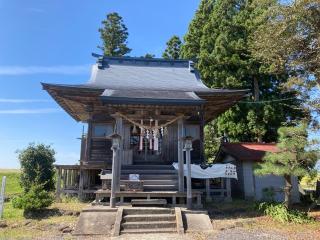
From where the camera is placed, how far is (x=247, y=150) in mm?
16469

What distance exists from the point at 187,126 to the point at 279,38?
6.10 m

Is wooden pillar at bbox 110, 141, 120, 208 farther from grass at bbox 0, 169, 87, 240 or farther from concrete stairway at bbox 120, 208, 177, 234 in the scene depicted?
grass at bbox 0, 169, 87, 240

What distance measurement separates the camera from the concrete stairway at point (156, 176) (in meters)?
12.1

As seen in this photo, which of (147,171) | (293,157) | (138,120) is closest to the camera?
(293,157)

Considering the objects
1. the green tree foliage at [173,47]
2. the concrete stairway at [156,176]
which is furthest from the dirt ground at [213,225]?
the green tree foliage at [173,47]

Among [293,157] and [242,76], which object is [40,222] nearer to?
[293,157]

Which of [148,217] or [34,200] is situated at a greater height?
[34,200]

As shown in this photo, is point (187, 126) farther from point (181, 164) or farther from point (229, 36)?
point (229, 36)

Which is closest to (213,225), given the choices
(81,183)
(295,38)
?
(81,183)

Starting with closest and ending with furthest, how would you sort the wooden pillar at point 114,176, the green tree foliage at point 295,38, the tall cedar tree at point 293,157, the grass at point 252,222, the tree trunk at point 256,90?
the grass at point 252,222
the tall cedar tree at point 293,157
the wooden pillar at point 114,176
the green tree foliage at point 295,38
the tree trunk at point 256,90

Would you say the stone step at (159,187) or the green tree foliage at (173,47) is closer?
the stone step at (159,187)

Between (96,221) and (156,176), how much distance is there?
12.1 feet

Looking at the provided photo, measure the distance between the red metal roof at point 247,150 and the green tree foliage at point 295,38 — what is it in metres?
3.88

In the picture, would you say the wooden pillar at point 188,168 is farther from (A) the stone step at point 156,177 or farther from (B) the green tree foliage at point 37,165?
(B) the green tree foliage at point 37,165
